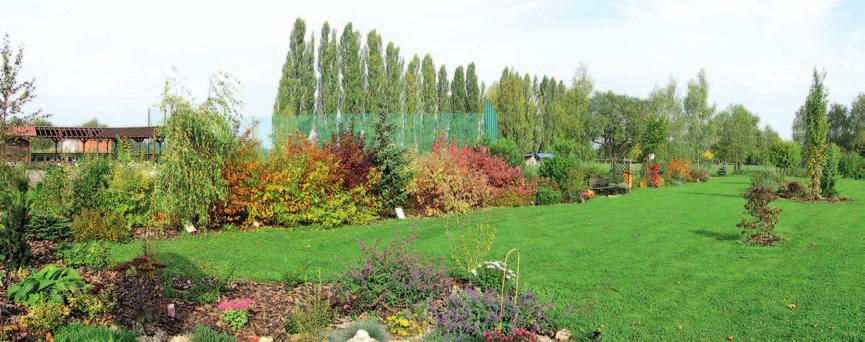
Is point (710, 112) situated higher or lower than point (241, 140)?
higher

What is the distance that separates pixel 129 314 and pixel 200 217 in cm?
619

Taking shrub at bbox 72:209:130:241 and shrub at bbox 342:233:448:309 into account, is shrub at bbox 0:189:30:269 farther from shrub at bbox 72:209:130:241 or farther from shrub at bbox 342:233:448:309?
shrub at bbox 342:233:448:309

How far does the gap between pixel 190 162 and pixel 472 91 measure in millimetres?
32292

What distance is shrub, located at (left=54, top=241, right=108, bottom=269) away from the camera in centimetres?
674

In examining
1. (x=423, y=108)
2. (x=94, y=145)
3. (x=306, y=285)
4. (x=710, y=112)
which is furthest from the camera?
(x=710, y=112)

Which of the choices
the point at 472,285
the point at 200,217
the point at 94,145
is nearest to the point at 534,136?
the point at 94,145

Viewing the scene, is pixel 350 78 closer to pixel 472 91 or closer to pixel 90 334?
pixel 472 91

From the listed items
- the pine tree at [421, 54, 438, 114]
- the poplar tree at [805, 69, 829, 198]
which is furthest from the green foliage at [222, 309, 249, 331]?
the pine tree at [421, 54, 438, 114]

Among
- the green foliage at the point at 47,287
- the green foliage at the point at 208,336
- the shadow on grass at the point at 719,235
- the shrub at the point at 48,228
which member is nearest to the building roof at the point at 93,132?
the shrub at the point at 48,228

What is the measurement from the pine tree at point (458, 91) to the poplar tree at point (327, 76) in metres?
8.79

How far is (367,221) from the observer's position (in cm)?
1245

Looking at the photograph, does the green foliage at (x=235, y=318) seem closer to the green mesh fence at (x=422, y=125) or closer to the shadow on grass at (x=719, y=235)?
the shadow on grass at (x=719, y=235)

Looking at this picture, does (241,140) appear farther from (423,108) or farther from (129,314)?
(423,108)

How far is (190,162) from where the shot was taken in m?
10.6
